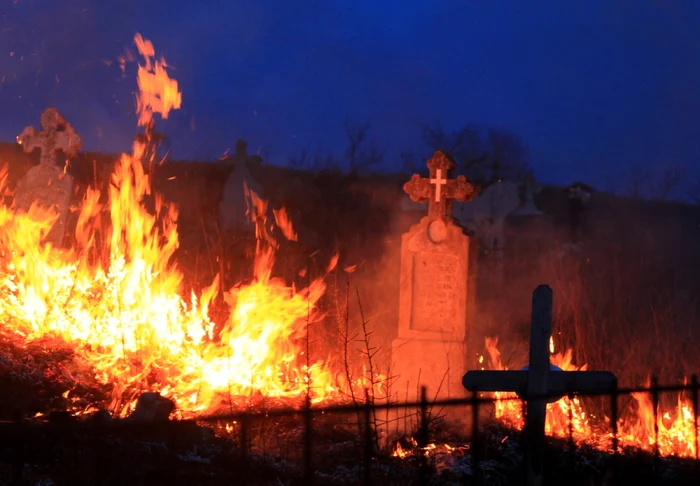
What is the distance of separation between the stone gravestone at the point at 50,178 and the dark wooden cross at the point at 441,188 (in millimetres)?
6216

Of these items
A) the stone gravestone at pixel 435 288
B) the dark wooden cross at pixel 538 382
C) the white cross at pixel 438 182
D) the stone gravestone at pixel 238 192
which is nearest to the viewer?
the dark wooden cross at pixel 538 382

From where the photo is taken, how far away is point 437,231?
10102 mm

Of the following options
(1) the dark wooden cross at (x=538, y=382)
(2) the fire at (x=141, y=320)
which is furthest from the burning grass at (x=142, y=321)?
(1) the dark wooden cross at (x=538, y=382)

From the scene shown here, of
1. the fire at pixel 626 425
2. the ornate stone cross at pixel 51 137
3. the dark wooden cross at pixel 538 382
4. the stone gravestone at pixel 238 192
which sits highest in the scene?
the stone gravestone at pixel 238 192

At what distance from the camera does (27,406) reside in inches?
303

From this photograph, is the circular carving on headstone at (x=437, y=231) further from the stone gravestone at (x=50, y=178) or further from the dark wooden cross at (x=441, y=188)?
the stone gravestone at (x=50, y=178)

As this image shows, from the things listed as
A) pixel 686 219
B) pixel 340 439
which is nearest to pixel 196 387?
pixel 340 439

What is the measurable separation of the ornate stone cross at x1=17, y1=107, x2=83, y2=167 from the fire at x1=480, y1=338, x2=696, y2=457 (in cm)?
840

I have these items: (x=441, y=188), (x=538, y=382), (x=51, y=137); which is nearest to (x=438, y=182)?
(x=441, y=188)

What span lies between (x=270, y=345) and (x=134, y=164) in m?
4.70

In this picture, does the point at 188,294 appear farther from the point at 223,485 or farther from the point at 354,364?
the point at 223,485

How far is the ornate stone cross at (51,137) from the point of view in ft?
40.3

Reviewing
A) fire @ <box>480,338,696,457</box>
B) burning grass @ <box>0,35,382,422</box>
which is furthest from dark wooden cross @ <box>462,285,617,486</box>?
burning grass @ <box>0,35,382,422</box>

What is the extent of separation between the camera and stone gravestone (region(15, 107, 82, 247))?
1237cm
